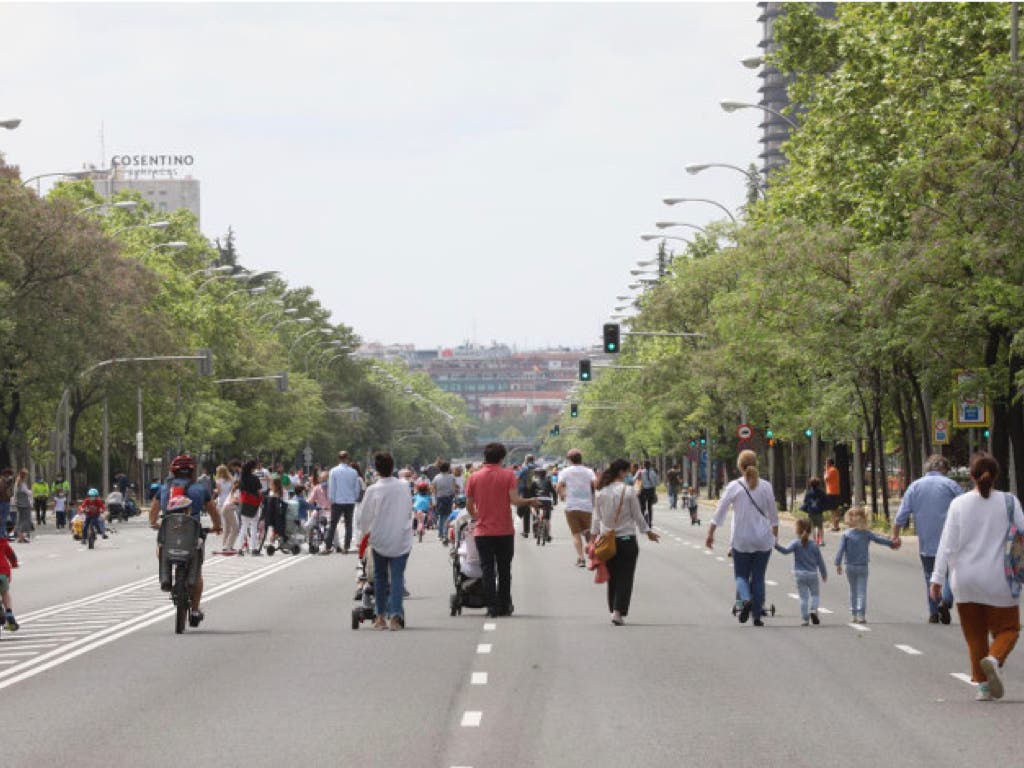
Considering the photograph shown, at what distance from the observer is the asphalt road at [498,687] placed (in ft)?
38.3

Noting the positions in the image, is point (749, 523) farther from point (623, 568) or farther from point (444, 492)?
point (444, 492)

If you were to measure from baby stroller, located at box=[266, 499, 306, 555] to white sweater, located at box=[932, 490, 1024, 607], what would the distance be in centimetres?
2656

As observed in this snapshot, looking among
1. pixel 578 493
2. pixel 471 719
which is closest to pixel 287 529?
pixel 578 493

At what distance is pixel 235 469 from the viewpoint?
1524 inches

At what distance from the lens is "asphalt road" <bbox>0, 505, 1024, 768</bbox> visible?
11.7 metres

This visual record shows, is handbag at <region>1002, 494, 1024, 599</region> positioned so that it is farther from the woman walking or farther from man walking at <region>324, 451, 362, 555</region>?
man walking at <region>324, 451, 362, 555</region>

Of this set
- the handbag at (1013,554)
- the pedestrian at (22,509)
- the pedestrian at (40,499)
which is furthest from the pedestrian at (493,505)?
the pedestrian at (40,499)

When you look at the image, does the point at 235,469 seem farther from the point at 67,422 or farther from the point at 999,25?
the point at 67,422

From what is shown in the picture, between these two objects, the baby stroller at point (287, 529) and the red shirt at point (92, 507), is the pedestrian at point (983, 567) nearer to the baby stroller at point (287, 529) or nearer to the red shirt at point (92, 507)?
the baby stroller at point (287, 529)

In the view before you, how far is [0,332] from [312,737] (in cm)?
5100

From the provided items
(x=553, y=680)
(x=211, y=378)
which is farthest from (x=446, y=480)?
(x=211, y=378)

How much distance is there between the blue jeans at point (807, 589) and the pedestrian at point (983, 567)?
239 inches

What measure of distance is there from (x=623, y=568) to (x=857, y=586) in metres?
2.39

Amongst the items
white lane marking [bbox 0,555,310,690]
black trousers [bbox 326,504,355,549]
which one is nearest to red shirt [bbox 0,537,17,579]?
white lane marking [bbox 0,555,310,690]
